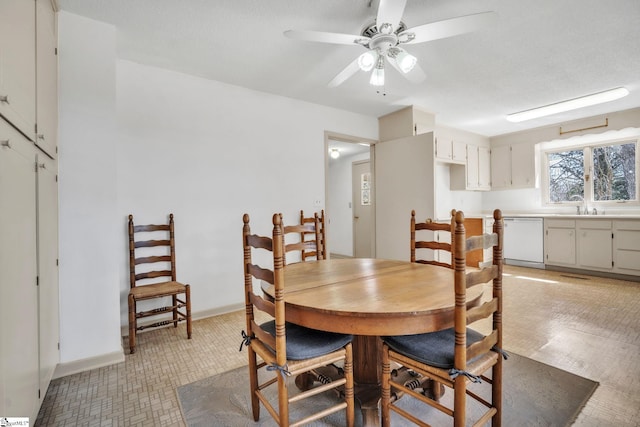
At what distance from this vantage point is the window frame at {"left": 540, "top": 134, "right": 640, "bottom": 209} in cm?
441

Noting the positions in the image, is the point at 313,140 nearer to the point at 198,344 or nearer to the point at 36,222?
the point at 198,344

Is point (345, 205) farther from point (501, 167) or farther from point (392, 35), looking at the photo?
point (392, 35)

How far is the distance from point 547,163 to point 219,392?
6222mm

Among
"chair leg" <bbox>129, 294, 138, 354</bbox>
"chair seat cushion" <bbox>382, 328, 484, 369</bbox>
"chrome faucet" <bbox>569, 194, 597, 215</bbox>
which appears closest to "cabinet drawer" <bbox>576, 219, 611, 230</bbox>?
"chrome faucet" <bbox>569, 194, 597, 215</bbox>

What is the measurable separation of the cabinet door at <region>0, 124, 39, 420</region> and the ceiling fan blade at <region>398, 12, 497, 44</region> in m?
2.11

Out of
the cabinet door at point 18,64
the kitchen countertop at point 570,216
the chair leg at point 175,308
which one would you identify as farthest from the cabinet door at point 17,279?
the kitchen countertop at point 570,216

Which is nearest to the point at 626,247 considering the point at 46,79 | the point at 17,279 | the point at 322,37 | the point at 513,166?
the point at 513,166

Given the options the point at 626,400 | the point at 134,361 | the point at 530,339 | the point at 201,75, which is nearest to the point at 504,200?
the point at 530,339

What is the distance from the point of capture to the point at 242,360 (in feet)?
7.13

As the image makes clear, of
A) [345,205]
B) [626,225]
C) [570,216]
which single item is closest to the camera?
[626,225]

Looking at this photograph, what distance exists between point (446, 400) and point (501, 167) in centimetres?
516

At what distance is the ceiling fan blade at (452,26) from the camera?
1586 mm

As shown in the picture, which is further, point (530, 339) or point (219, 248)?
point (219, 248)

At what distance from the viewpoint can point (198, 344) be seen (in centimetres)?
244
